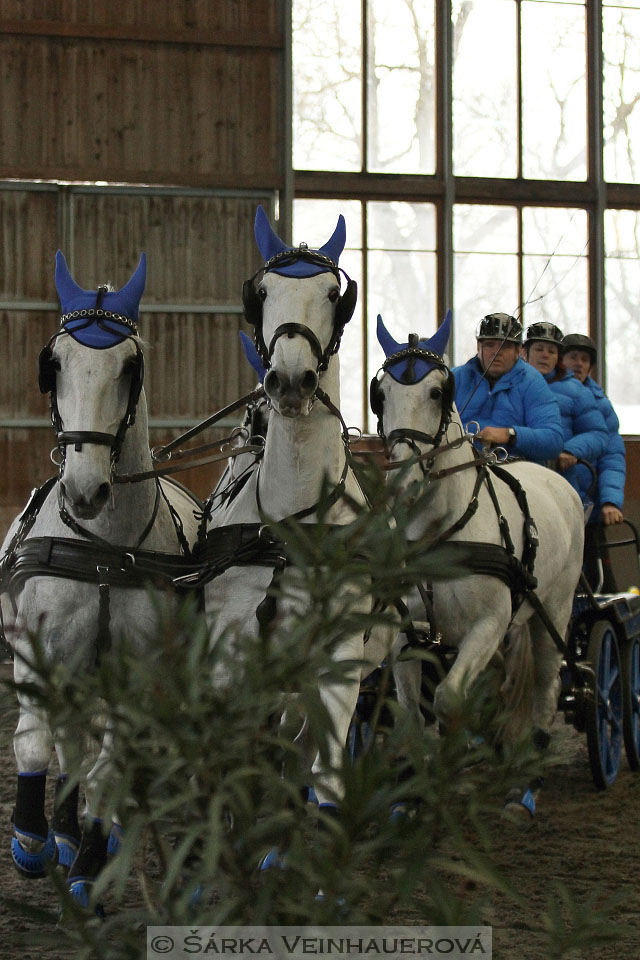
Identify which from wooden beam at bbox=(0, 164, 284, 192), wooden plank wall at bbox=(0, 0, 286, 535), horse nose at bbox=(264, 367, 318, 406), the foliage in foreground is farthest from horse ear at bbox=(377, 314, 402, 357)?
wooden beam at bbox=(0, 164, 284, 192)

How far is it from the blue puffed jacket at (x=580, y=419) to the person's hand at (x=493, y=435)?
80cm

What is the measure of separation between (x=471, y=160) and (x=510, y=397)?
676 centimetres

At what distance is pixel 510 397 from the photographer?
16.6 ft

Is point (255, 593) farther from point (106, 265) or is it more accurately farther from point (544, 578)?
point (106, 265)

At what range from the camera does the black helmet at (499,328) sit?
5.02 metres

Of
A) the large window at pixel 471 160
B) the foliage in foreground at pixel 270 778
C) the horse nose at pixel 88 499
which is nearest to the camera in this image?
the foliage in foreground at pixel 270 778

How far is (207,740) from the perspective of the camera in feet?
3.70

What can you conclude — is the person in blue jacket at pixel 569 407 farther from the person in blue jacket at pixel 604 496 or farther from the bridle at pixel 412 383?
the bridle at pixel 412 383

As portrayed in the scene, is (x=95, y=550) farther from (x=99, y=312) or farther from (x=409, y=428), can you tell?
(x=409, y=428)

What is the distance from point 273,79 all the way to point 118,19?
1435 mm

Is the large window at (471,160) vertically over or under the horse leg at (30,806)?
over

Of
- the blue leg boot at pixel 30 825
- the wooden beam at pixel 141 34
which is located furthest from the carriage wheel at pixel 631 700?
the wooden beam at pixel 141 34

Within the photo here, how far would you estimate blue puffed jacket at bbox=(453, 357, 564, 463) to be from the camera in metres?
5.01

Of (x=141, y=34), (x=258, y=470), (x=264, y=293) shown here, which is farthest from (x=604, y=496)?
(x=141, y=34)
